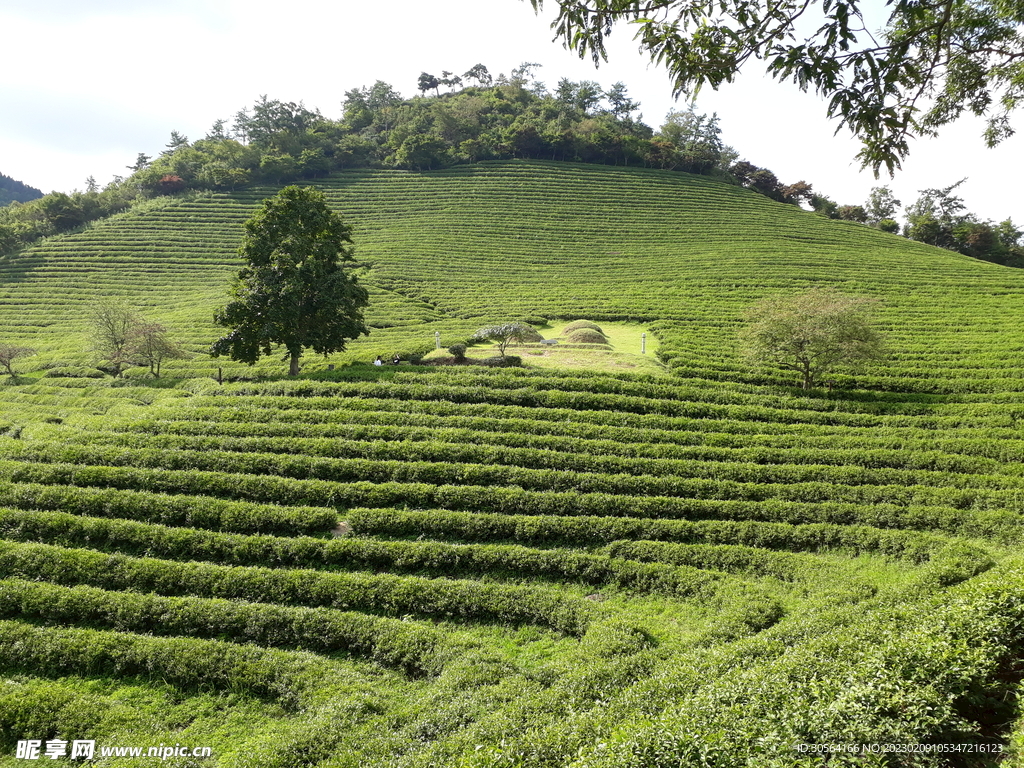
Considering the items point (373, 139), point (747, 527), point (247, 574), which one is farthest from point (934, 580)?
point (373, 139)

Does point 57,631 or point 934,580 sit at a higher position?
point 934,580

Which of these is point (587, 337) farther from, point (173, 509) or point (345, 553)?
point (173, 509)

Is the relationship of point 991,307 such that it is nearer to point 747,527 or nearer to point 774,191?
point 747,527

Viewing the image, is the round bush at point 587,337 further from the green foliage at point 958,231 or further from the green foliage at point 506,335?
the green foliage at point 958,231

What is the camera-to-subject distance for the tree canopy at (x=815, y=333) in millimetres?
20422

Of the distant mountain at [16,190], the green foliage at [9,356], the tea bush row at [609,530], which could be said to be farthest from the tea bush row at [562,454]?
the distant mountain at [16,190]

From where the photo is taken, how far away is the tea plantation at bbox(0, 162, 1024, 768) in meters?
6.45

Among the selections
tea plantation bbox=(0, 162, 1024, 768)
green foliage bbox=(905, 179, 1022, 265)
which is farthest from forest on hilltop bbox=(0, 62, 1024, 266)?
tea plantation bbox=(0, 162, 1024, 768)

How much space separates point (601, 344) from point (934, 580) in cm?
1914

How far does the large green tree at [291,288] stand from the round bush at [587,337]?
11.8 metres

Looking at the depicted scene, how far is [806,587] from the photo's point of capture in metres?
11.5

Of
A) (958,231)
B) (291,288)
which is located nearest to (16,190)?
(291,288)

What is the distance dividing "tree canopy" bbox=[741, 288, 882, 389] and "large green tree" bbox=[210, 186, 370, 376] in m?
19.1

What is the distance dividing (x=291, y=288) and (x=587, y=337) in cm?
1583
